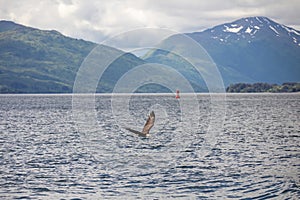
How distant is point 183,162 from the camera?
50.9 meters

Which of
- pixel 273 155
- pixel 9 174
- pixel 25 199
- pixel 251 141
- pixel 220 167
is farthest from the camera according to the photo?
pixel 251 141

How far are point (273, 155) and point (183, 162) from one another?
11.5 meters

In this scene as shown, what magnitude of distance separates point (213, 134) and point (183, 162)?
3093 centimetres

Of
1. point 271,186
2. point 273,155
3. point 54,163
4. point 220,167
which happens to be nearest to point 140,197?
point 271,186

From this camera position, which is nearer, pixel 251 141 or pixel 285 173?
pixel 285 173

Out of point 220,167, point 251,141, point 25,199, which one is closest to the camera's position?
point 25,199

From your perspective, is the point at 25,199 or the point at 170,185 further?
the point at 170,185

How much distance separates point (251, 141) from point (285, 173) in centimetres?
2586

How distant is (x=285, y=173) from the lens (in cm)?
4406

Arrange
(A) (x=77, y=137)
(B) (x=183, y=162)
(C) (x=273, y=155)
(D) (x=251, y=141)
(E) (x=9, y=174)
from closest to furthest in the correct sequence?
(E) (x=9, y=174) → (B) (x=183, y=162) → (C) (x=273, y=155) → (D) (x=251, y=141) → (A) (x=77, y=137)

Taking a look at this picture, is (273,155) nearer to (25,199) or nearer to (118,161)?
(118,161)

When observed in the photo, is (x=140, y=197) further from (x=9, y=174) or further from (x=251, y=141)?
(x=251, y=141)

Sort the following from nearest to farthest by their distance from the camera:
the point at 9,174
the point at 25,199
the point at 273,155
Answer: the point at 25,199 < the point at 9,174 < the point at 273,155

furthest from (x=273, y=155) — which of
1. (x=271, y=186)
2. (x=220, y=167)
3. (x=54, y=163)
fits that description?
(x=54, y=163)
